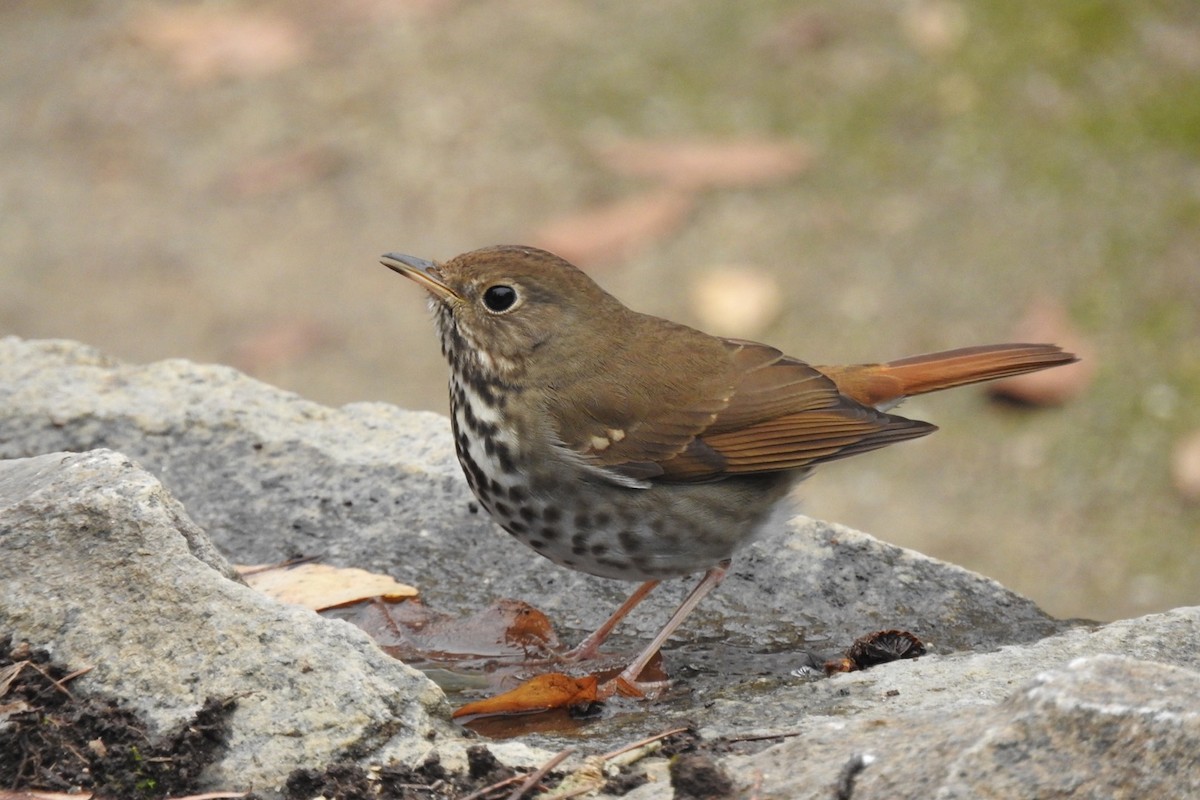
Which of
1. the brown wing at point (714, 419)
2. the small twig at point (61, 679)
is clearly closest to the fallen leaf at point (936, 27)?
the brown wing at point (714, 419)

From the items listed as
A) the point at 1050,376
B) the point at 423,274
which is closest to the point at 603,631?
the point at 423,274

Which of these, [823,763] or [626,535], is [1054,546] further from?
[823,763]

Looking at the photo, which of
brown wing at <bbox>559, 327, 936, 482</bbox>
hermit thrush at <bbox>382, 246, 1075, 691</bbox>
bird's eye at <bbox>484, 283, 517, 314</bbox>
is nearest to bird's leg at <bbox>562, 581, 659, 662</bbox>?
hermit thrush at <bbox>382, 246, 1075, 691</bbox>

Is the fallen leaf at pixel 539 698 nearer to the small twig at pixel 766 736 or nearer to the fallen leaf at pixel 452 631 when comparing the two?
the fallen leaf at pixel 452 631

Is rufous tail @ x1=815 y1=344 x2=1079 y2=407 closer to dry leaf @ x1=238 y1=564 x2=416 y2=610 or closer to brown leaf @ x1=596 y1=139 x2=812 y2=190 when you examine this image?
dry leaf @ x1=238 y1=564 x2=416 y2=610

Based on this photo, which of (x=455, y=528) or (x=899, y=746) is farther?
(x=455, y=528)

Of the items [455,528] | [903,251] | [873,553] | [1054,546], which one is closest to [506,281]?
[455,528]
